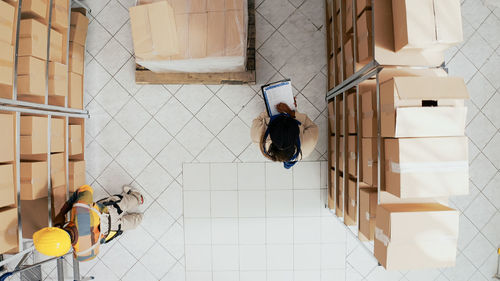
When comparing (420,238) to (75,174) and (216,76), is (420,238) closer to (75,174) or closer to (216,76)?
(216,76)

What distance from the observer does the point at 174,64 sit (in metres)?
2.56

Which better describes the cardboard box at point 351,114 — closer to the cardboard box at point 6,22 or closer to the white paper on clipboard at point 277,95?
the white paper on clipboard at point 277,95

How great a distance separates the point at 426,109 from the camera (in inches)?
64.2

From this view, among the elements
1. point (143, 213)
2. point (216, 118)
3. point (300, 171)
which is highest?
point (216, 118)

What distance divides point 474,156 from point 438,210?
1922 millimetres

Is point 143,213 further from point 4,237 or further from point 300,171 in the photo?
point 300,171

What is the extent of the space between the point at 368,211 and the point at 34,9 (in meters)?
3.21

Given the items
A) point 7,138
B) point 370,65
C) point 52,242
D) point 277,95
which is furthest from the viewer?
point 277,95

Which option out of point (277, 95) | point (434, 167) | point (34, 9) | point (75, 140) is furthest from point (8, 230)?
point (434, 167)

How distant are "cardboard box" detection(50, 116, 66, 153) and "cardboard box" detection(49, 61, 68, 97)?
0.26 meters

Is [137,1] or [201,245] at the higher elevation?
[137,1]

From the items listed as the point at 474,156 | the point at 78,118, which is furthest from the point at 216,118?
the point at 474,156

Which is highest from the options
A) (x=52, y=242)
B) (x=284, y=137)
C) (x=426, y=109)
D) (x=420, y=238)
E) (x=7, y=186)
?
(x=426, y=109)

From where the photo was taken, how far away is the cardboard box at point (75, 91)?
2.89 meters
